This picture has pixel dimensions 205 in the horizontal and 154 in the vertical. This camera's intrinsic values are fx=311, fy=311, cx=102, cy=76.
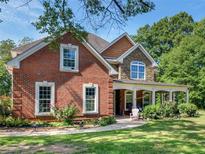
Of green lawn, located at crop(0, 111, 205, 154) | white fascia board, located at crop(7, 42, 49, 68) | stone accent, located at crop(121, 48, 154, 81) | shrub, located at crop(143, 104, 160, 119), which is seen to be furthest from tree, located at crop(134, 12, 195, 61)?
green lawn, located at crop(0, 111, 205, 154)

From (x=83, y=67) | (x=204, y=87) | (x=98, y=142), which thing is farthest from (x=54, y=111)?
(x=204, y=87)

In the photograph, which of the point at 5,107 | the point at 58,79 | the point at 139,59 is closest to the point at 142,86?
the point at 139,59

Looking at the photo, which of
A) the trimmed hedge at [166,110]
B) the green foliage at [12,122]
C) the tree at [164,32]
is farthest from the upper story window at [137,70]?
the tree at [164,32]

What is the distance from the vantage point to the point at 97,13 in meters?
12.7

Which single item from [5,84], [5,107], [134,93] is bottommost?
[5,107]

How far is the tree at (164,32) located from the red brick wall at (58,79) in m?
37.5

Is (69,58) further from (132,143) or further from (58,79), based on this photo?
(132,143)

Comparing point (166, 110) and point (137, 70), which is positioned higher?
point (137, 70)

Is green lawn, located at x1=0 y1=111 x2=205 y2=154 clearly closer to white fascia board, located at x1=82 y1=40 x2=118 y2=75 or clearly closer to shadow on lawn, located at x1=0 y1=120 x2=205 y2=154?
shadow on lawn, located at x1=0 y1=120 x2=205 y2=154

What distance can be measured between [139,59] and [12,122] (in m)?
15.7

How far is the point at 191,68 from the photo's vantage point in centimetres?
4491

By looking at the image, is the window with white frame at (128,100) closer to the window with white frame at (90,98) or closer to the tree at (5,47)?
the window with white frame at (90,98)

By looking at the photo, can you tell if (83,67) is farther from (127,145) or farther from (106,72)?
(127,145)

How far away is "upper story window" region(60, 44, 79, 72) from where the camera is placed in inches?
825
